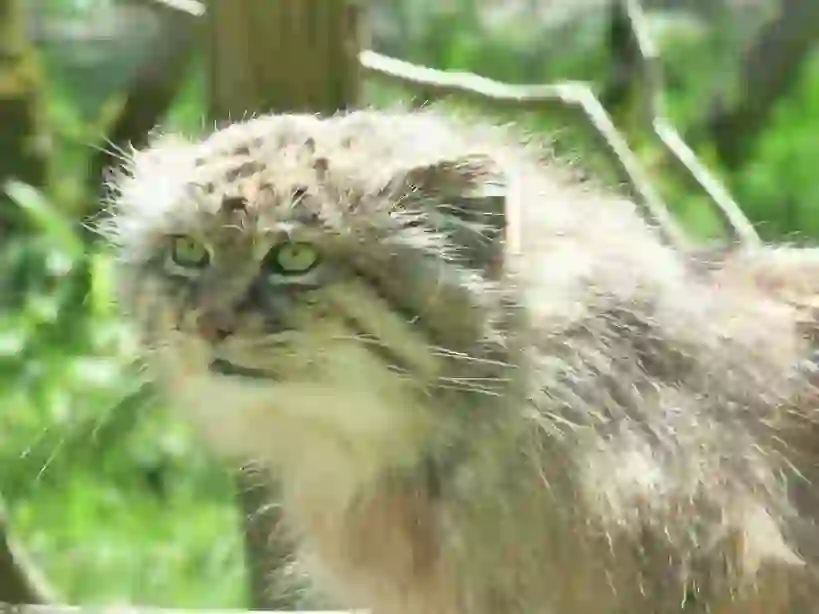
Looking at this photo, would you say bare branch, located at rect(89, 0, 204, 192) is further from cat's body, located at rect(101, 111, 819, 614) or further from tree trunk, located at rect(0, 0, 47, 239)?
cat's body, located at rect(101, 111, 819, 614)

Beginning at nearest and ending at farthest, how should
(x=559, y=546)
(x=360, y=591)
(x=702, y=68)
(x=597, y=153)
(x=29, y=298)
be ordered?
(x=559, y=546) → (x=360, y=591) → (x=597, y=153) → (x=29, y=298) → (x=702, y=68)

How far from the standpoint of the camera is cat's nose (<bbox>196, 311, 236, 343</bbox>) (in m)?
0.95

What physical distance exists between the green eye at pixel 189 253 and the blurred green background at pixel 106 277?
1.27ft

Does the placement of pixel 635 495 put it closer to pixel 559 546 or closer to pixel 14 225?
pixel 559 546

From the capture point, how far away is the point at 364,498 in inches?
44.8

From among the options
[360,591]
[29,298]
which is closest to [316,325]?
[360,591]

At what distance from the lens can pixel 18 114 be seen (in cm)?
205

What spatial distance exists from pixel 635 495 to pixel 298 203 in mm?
395

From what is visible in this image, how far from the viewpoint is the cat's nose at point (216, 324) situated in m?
0.95

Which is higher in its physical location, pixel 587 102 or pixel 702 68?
A: pixel 702 68

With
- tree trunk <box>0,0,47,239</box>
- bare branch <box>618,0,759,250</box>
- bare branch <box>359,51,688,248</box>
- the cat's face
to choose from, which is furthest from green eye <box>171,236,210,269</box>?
tree trunk <box>0,0,47,239</box>

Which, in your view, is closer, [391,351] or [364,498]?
[391,351]

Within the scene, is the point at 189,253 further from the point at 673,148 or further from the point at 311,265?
the point at 673,148

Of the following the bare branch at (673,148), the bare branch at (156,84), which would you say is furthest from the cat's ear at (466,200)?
the bare branch at (156,84)
